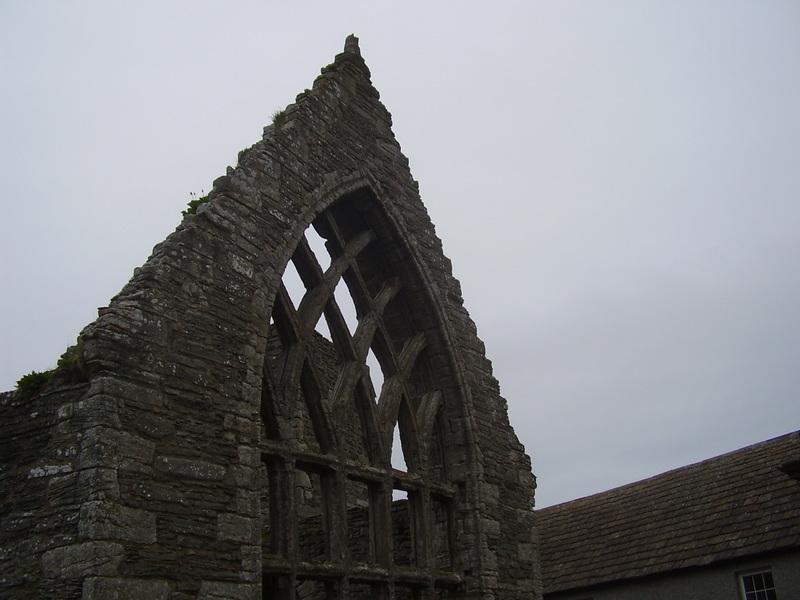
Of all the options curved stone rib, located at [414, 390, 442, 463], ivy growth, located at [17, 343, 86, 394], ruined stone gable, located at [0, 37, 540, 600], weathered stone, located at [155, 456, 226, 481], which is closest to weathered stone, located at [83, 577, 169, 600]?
ruined stone gable, located at [0, 37, 540, 600]

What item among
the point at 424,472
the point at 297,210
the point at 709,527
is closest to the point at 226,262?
the point at 297,210

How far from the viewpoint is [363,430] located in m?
8.60

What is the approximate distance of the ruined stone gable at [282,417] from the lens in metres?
5.68

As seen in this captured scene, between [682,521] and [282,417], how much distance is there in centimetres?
1034

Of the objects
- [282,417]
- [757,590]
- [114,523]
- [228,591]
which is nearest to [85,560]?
[114,523]

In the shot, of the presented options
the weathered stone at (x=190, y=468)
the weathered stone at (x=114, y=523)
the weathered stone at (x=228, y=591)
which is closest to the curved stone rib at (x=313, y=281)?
the weathered stone at (x=190, y=468)

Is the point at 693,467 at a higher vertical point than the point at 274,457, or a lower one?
higher

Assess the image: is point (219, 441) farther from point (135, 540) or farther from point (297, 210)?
point (297, 210)

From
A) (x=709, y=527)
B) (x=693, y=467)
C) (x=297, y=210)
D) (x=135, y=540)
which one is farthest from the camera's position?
(x=693, y=467)

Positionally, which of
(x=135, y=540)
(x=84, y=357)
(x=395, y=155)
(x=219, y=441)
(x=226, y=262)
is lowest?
(x=135, y=540)

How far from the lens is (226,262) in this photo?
6.96 meters

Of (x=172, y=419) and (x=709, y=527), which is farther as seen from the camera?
(x=709, y=527)

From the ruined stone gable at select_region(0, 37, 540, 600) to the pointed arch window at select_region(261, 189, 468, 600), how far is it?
21 millimetres

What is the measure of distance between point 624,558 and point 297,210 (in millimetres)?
10440
